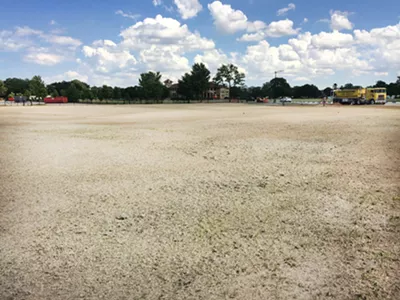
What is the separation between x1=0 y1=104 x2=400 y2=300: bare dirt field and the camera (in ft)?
11.5

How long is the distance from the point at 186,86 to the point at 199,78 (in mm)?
4506

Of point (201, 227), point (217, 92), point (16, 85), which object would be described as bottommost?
point (201, 227)

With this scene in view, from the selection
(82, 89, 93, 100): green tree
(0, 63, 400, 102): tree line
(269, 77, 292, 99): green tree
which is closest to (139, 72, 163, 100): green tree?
(0, 63, 400, 102): tree line

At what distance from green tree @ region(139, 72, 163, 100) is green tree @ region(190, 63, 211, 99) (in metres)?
9.96

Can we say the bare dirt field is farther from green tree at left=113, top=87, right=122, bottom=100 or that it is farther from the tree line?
green tree at left=113, top=87, right=122, bottom=100

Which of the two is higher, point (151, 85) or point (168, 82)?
point (168, 82)

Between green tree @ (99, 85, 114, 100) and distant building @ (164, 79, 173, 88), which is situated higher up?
distant building @ (164, 79, 173, 88)

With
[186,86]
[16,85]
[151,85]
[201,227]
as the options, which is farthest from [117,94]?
[201,227]

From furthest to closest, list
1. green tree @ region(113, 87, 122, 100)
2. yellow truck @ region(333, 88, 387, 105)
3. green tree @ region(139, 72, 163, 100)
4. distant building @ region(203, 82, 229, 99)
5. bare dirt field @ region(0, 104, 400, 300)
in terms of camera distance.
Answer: distant building @ region(203, 82, 229, 99) → green tree @ region(113, 87, 122, 100) → green tree @ region(139, 72, 163, 100) → yellow truck @ region(333, 88, 387, 105) → bare dirt field @ region(0, 104, 400, 300)

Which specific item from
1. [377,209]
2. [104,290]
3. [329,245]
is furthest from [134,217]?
[377,209]

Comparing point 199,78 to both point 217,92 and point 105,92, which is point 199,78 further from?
point 217,92

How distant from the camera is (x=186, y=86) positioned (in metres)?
96.0

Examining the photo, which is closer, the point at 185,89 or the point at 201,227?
the point at 201,227

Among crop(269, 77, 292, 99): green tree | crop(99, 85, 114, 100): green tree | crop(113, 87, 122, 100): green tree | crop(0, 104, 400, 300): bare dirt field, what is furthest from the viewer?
crop(269, 77, 292, 99): green tree
